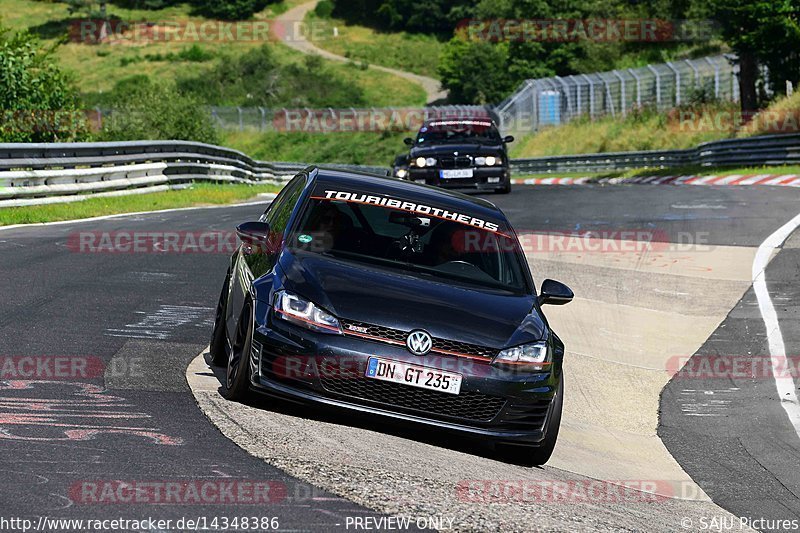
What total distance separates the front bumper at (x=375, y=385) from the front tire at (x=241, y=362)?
9 cm

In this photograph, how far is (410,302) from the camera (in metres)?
6.82

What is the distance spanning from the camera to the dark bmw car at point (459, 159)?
77.3 ft

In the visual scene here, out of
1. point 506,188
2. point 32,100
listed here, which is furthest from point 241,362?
point 32,100

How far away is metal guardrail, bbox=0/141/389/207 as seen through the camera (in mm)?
19469

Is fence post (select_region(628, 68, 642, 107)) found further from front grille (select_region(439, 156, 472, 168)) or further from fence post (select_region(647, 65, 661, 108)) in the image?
front grille (select_region(439, 156, 472, 168))

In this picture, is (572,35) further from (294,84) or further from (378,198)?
(378,198)

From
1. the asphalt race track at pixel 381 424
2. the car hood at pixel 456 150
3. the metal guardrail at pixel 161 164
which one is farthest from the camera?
the car hood at pixel 456 150

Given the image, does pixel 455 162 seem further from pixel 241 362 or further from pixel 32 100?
pixel 241 362

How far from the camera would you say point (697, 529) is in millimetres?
5895

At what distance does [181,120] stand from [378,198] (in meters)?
29.6

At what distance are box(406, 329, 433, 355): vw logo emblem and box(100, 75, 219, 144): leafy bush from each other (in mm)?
28254

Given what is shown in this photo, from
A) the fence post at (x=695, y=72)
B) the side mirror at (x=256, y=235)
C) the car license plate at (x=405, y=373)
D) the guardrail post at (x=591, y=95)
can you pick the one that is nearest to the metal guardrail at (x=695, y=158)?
the fence post at (x=695, y=72)

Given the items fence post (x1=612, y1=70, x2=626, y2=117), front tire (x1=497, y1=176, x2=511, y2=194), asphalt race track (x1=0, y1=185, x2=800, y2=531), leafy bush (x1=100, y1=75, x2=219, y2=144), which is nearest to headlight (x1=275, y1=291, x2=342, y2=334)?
asphalt race track (x1=0, y1=185, x2=800, y2=531)

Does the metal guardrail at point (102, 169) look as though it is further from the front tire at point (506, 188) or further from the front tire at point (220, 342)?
the front tire at point (220, 342)
